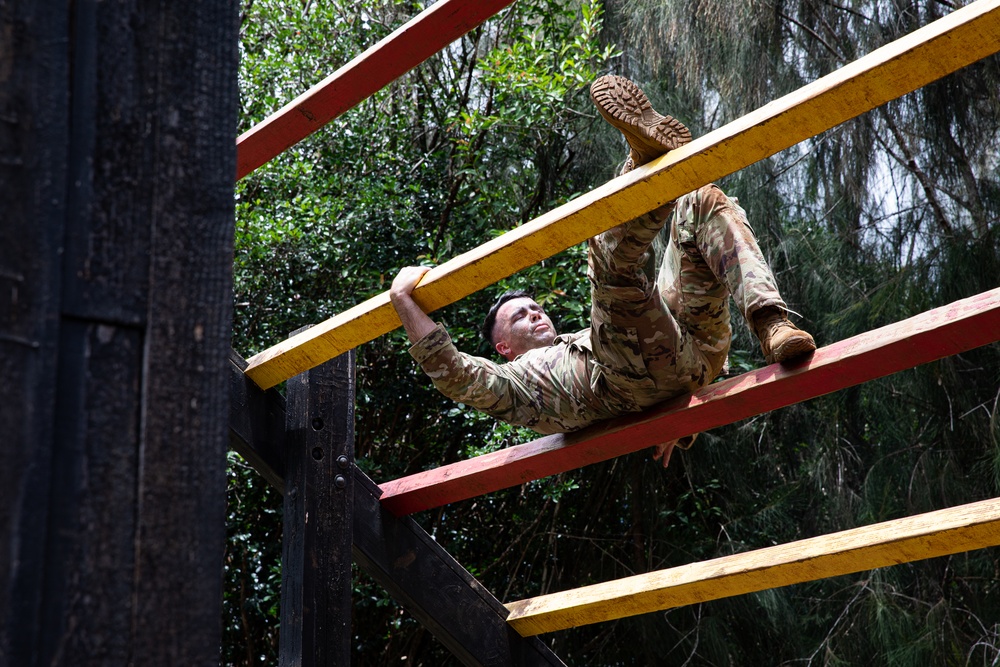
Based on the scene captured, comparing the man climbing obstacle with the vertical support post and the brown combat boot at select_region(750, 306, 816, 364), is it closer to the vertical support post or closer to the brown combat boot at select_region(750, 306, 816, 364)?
the brown combat boot at select_region(750, 306, 816, 364)

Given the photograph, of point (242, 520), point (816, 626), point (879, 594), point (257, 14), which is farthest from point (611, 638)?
point (257, 14)

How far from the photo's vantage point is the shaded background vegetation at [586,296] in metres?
4.87

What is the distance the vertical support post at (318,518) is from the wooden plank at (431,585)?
13 centimetres

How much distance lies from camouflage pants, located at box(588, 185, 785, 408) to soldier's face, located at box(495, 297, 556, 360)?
2.04ft

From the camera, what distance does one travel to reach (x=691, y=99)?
5.32 m

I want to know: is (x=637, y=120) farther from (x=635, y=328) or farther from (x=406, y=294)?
(x=635, y=328)

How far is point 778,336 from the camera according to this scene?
6.99 feet

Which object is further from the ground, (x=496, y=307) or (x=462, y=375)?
(x=496, y=307)

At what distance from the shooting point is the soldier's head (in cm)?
311

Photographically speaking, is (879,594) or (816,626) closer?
(879,594)

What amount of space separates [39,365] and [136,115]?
201 mm

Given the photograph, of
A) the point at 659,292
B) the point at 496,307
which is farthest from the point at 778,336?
the point at 496,307

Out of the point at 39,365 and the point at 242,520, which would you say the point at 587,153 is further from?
the point at 39,365

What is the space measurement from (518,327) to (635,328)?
0.77 m
